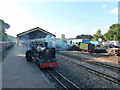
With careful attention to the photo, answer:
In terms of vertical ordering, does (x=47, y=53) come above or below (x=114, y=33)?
below

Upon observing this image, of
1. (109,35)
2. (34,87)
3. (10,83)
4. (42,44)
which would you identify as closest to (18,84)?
(10,83)

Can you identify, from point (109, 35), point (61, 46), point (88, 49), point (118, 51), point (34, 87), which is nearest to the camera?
point (34, 87)

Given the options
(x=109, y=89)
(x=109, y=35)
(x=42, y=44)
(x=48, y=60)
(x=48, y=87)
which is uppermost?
(x=109, y=35)

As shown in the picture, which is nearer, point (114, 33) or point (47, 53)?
point (47, 53)

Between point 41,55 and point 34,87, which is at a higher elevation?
point 41,55

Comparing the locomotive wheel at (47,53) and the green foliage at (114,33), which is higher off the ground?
the green foliage at (114,33)

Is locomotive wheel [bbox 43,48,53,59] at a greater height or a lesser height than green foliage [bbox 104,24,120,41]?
lesser

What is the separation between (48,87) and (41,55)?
2.70 m

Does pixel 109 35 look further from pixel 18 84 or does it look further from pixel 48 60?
pixel 18 84

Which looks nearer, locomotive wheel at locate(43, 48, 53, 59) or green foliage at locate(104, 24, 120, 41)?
locomotive wheel at locate(43, 48, 53, 59)

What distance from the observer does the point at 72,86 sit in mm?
4242

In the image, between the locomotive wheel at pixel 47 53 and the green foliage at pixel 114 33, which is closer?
the locomotive wheel at pixel 47 53

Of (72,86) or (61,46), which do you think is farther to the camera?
(61,46)

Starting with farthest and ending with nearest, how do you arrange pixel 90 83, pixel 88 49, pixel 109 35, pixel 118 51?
pixel 109 35, pixel 88 49, pixel 118 51, pixel 90 83
